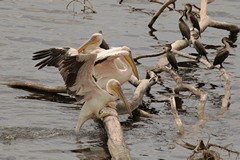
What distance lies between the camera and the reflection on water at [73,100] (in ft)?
42.7

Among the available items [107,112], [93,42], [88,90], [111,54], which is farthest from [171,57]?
[107,112]

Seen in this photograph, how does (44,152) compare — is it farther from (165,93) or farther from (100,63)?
(165,93)

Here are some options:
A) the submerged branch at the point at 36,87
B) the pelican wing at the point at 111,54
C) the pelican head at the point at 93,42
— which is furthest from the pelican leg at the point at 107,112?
the submerged branch at the point at 36,87

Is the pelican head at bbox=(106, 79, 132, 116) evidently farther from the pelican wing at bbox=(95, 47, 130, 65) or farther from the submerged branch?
the submerged branch

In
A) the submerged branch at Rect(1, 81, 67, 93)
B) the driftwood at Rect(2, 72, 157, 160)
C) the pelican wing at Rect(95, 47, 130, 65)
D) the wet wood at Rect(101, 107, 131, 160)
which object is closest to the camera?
the wet wood at Rect(101, 107, 131, 160)

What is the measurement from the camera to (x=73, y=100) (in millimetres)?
15617

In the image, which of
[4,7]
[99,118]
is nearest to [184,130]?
[99,118]

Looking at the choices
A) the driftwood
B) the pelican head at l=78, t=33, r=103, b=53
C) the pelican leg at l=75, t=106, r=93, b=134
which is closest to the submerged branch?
the driftwood

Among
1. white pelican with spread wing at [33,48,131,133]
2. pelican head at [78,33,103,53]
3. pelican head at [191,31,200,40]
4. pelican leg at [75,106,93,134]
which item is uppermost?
pelican head at [78,33,103,53]

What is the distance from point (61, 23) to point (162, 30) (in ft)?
8.95

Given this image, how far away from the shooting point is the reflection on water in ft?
42.7

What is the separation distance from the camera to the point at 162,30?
72.7 feet

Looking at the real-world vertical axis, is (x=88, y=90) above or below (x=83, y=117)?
above

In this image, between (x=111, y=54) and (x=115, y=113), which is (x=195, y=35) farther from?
(x=115, y=113)
